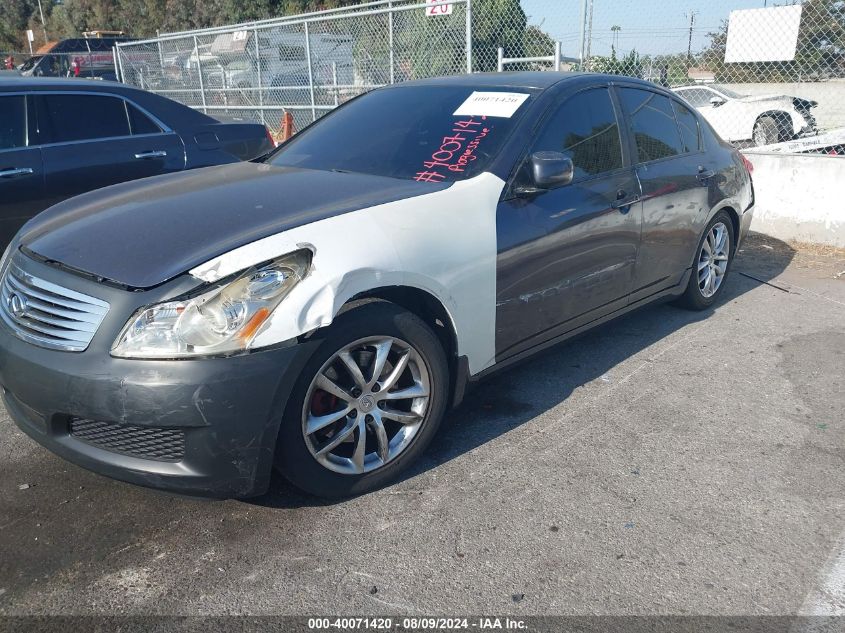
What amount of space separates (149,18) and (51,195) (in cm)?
4465

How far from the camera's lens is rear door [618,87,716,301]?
14.3 feet

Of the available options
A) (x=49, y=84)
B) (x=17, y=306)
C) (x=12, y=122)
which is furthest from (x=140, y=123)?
(x=17, y=306)

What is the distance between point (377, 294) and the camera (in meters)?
2.89

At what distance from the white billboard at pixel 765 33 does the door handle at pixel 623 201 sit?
17.8 ft

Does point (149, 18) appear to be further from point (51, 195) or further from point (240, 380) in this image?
point (240, 380)

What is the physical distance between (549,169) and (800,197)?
17.6ft

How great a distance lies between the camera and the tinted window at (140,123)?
589 centimetres

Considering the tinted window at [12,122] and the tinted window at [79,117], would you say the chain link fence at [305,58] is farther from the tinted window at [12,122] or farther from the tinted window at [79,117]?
the tinted window at [12,122]

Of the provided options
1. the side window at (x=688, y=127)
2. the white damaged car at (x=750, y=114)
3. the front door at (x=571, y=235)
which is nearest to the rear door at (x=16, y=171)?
the front door at (x=571, y=235)

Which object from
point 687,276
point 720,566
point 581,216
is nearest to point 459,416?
point 581,216

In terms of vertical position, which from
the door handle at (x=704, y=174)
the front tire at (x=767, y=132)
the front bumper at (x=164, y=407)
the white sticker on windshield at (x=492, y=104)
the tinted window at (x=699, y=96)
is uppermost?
the white sticker on windshield at (x=492, y=104)

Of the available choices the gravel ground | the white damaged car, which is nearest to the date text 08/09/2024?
the gravel ground

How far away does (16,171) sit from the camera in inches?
207

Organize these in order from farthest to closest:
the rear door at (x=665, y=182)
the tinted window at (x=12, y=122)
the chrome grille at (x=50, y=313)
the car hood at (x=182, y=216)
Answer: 1. the tinted window at (x=12, y=122)
2. the rear door at (x=665, y=182)
3. the car hood at (x=182, y=216)
4. the chrome grille at (x=50, y=313)
